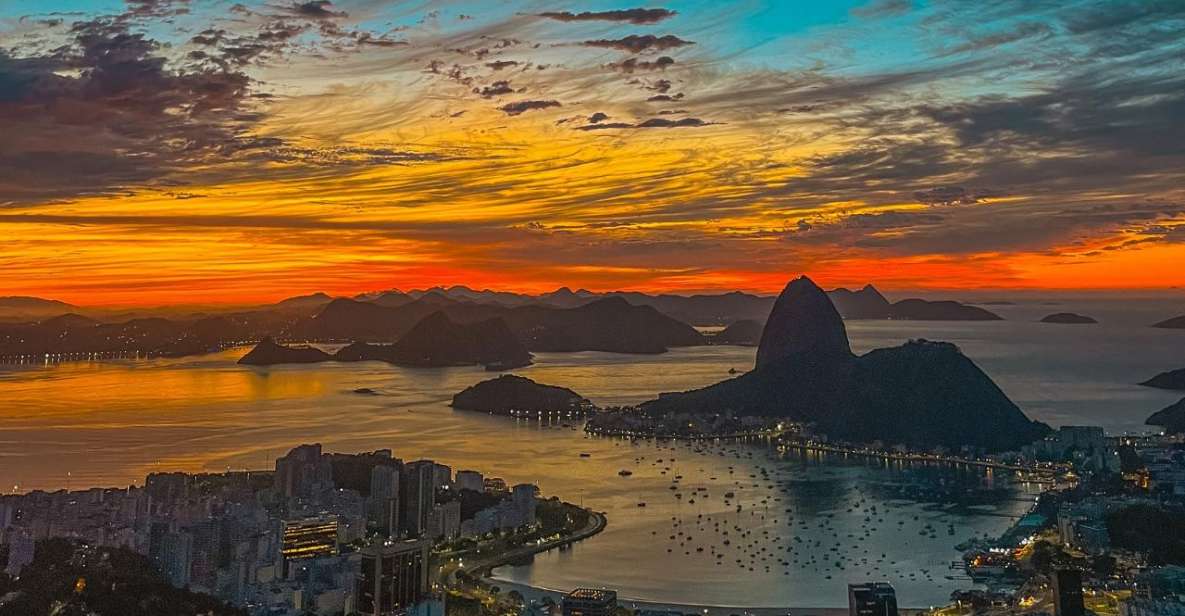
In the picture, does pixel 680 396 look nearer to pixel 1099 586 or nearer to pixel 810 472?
pixel 810 472

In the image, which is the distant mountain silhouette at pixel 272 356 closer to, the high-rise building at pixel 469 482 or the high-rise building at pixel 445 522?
the high-rise building at pixel 469 482

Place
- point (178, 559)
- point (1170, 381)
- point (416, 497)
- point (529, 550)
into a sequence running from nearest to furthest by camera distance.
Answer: point (178, 559)
point (529, 550)
point (416, 497)
point (1170, 381)

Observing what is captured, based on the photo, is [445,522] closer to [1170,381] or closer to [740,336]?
[1170,381]

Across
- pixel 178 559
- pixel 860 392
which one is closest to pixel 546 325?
pixel 860 392

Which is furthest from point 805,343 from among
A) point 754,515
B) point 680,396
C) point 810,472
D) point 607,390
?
point 754,515

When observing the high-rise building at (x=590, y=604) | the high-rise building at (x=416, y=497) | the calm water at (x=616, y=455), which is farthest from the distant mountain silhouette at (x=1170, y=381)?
the high-rise building at (x=590, y=604)

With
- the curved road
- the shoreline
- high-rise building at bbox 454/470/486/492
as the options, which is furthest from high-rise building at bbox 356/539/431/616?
high-rise building at bbox 454/470/486/492
